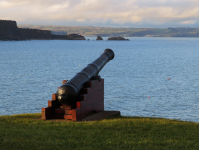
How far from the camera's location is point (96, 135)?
7.57 m

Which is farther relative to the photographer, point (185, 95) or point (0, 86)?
point (0, 86)

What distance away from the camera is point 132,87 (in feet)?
109

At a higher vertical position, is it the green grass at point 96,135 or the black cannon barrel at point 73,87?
the black cannon barrel at point 73,87

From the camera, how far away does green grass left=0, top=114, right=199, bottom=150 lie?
263 inches

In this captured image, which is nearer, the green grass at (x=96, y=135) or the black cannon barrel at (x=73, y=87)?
the green grass at (x=96, y=135)

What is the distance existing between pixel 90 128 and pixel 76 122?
93 cm

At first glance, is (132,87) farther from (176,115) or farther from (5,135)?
(5,135)

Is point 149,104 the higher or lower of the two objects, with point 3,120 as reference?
lower

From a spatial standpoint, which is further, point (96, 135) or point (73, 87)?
point (73, 87)

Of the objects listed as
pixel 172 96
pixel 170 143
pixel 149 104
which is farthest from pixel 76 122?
pixel 172 96

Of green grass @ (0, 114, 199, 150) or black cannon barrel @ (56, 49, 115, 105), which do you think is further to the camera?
black cannon barrel @ (56, 49, 115, 105)

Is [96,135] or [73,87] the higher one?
[73,87]

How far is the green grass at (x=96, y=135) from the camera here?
21.9 ft

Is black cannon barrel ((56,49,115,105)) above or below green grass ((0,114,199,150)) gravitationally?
above
